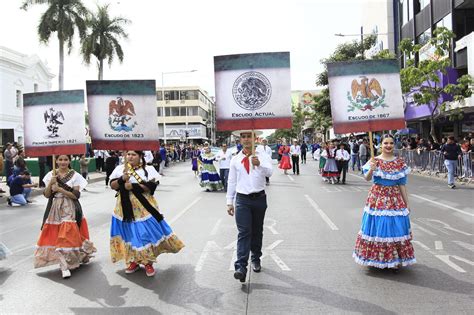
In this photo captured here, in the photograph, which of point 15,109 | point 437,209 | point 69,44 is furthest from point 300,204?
point 15,109

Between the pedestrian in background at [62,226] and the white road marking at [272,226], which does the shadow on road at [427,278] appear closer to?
the white road marking at [272,226]

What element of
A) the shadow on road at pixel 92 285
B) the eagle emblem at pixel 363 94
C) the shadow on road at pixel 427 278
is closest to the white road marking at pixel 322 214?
the shadow on road at pixel 427 278

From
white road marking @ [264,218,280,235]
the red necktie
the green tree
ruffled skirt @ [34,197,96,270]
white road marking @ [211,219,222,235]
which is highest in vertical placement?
the green tree

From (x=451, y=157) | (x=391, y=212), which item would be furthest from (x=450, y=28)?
(x=391, y=212)

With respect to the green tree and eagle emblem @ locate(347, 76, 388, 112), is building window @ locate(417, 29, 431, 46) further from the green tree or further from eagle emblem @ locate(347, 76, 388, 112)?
eagle emblem @ locate(347, 76, 388, 112)

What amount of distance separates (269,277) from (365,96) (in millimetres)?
2794

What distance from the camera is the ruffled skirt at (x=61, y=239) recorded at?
6684mm

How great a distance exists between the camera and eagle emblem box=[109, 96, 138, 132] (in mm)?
6664

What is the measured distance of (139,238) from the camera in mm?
6500

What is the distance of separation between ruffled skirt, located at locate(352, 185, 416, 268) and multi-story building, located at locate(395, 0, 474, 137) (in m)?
20.5

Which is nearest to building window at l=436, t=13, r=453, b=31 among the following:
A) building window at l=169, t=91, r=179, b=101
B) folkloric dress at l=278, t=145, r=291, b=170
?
folkloric dress at l=278, t=145, r=291, b=170

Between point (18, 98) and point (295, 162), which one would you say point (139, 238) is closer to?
point (295, 162)

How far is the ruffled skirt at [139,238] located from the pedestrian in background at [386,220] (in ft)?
8.48

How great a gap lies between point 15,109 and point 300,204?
39567mm
